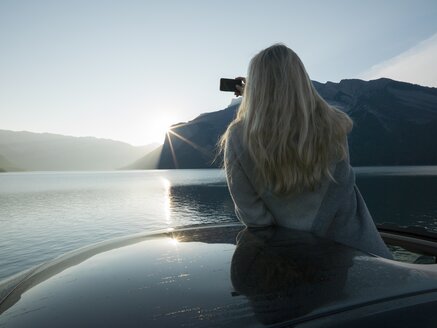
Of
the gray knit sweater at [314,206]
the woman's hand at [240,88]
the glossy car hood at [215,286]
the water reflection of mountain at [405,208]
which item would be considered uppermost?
the woman's hand at [240,88]

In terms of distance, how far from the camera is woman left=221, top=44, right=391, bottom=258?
2.12 meters

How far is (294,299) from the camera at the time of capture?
111 cm

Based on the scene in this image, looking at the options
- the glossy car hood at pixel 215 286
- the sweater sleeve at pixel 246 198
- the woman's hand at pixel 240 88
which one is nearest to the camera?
the glossy car hood at pixel 215 286

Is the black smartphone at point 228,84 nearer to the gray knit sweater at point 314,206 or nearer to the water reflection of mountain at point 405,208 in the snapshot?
the gray knit sweater at point 314,206

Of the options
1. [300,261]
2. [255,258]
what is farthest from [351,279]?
[255,258]

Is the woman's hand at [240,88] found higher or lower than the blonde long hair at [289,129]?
higher

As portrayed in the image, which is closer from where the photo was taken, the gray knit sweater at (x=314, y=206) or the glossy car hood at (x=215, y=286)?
the glossy car hood at (x=215, y=286)

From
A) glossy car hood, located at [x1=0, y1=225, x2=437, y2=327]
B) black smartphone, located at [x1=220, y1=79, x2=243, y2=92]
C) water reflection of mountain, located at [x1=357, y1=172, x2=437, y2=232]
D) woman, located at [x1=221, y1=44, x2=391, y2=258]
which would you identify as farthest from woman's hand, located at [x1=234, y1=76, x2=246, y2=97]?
water reflection of mountain, located at [x1=357, y1=172, x2=437, y2=232]

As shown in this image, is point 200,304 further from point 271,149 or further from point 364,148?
point 364,148

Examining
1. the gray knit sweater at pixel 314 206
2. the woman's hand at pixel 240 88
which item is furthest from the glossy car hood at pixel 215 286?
the woman's hand at pixel 240 88

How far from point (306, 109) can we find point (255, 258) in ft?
3.61

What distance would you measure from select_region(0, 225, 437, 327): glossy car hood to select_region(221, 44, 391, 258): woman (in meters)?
0.42

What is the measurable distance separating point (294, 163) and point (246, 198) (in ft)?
1.38

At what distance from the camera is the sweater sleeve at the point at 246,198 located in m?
2.29
